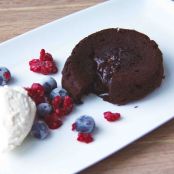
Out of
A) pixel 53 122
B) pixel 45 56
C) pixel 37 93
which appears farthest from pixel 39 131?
pixel 45 56

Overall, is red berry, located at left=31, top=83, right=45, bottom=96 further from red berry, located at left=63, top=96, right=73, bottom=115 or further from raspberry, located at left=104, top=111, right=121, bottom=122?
raspberry, located at left=104, top=111, right=121, bottom=122

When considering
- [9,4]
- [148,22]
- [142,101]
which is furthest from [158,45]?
[9,4]

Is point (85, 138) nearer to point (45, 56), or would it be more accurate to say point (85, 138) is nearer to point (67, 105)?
point (67, 105)

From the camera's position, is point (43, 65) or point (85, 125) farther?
point (43, 65)

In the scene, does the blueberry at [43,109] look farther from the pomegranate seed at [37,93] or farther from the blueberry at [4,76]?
the blueberry at [4,76]

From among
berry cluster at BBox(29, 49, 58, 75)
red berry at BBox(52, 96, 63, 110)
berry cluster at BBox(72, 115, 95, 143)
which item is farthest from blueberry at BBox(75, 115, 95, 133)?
berry cluster at BBox(29, 49, 58, 75)

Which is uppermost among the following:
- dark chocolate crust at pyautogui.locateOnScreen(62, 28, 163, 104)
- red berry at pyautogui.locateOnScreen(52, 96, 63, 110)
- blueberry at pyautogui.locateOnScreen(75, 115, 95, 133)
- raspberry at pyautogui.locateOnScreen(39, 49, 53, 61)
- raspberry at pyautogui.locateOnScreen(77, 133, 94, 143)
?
dark chocolate crust at pyautogui.locateOnScreen(62, 28, 163, 104)

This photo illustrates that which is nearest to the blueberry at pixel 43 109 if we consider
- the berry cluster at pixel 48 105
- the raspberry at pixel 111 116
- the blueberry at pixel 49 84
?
the berry cluster at pixel 48 105
